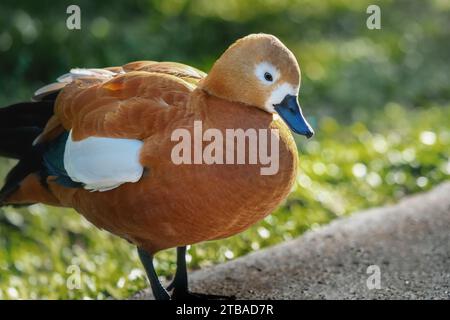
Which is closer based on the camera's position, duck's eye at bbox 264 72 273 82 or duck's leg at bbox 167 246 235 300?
duck's eye at bbox 264 72 273 82

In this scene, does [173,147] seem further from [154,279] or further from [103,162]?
[154,279]

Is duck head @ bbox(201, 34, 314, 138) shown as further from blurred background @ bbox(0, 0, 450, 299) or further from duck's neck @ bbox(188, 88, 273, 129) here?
blurred background @ bbox(0, 0, 450, 299)

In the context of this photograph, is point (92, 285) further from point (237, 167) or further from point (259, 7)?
point (259, 7)

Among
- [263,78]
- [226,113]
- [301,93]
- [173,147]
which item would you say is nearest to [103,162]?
[173,147]

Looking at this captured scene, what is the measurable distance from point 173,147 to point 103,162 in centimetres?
35

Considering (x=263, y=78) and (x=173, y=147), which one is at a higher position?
(x=263, y=78)

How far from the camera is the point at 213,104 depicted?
13.5 ft

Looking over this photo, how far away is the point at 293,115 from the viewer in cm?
403

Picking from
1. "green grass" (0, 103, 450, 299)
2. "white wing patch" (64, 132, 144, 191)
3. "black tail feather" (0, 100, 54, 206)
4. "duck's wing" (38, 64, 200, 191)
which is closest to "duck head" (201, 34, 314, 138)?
"duck's wing" (38, 64, 200, 191)

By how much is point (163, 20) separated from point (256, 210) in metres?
5.85

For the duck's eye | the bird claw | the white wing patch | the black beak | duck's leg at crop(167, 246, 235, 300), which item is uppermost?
the duck's eye

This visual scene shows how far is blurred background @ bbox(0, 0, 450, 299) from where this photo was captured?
18.7 feet
